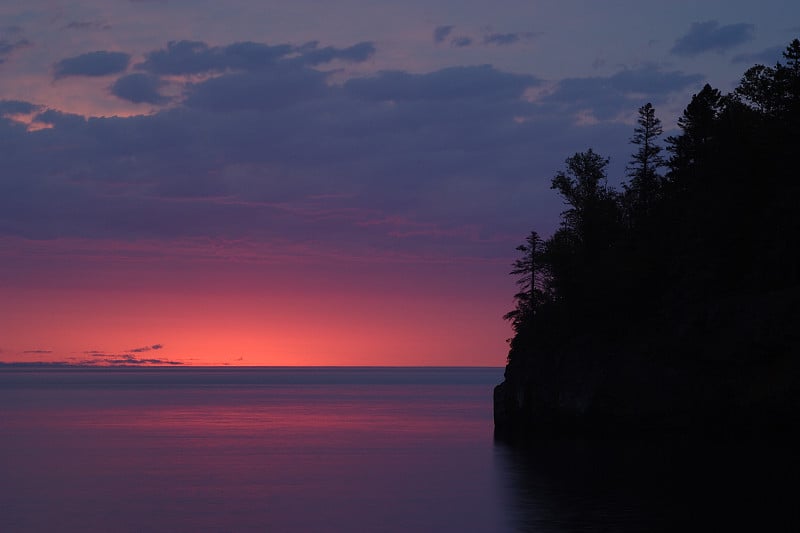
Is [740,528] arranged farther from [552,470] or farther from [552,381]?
[552,381]

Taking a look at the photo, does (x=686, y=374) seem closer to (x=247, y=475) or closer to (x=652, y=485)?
(x=652, y=485)

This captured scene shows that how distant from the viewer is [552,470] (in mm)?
52812

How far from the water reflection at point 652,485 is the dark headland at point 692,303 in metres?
2.65

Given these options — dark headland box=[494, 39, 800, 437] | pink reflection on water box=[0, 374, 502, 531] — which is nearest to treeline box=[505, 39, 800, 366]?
dark headland box=[494, 39, 800, 437]

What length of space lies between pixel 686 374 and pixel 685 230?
11069 mm

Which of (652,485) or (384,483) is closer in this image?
(652,485)

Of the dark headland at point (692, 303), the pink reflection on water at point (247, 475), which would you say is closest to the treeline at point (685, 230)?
the dark headland at point (692, 303)

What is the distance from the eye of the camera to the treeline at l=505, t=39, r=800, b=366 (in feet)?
200

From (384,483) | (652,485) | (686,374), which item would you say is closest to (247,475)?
(384,483)

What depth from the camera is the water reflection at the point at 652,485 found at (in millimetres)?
37188

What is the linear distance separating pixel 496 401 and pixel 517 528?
40.4 metres

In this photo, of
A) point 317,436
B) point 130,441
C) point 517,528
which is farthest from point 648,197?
point 517,528

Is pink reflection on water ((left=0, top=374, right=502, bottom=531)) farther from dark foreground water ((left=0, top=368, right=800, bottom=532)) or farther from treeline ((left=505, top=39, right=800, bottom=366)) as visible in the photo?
treeline ((left=505, top=39, right=800, bottom=366))

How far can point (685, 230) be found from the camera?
65.0m
